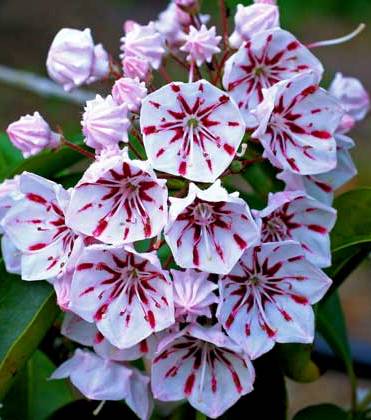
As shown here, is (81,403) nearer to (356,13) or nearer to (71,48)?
(71,48)

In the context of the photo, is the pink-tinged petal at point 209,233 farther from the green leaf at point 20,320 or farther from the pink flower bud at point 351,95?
the pink flower bud at point 351,95

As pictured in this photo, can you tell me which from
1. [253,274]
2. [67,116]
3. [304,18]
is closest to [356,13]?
[304,18]

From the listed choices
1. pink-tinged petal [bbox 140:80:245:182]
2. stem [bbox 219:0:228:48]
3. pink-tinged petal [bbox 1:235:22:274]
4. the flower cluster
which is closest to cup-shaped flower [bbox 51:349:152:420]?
the flower cluster

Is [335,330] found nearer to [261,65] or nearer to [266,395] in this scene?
[266,395]

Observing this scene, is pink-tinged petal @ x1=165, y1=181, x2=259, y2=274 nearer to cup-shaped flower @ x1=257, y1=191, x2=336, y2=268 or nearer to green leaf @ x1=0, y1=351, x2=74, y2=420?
cup-shaped flower @ x1=257, y1=191, x2=336, y2=268

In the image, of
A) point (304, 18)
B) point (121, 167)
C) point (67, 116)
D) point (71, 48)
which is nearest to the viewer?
point (121, 167)

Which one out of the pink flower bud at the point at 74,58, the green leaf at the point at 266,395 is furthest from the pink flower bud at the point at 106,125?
the green leaf at the point at 266,395

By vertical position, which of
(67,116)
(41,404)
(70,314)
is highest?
(70,314)

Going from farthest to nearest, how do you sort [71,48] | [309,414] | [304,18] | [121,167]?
1. [304,18]
2. [309,414]
3. [71,48]
4. [121,167]
